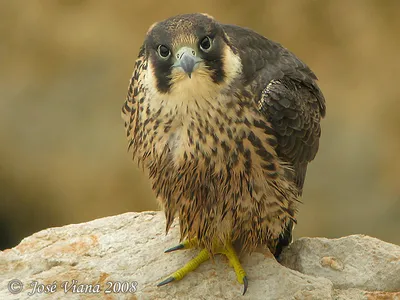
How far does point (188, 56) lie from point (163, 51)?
13 centimetres

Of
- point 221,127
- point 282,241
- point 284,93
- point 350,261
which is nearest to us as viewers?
point 221,127

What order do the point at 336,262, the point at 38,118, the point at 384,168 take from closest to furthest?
1. the point at 336,262
2. the point at 384,168
3. the point at 38,118

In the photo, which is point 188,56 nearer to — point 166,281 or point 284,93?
point 284,93

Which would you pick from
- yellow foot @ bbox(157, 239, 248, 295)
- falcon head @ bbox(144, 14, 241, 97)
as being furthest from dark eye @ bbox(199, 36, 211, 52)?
yellow foot @ bbox(157, 239, 248, 295)

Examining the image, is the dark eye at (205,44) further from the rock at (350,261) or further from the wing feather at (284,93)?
the rock at (350,261)

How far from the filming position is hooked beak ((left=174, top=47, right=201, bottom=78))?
2844mm

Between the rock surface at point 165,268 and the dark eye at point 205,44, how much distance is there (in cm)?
101

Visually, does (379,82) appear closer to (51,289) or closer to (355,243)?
(355,243)

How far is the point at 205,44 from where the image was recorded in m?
2.96

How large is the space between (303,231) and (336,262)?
239cm

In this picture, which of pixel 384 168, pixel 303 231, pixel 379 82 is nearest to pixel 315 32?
pixel 379 82

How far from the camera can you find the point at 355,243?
11.7ft

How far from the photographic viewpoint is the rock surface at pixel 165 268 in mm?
3262

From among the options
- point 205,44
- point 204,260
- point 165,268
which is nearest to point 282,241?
point 204,260
